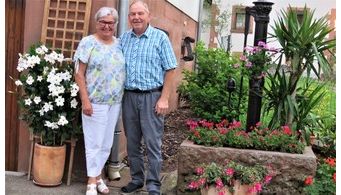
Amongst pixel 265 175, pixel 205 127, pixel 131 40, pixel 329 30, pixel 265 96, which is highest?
pixel 329 30

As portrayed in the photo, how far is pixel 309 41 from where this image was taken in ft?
16.6

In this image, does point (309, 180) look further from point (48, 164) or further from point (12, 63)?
point (12, 63)

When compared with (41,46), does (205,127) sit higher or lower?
lower

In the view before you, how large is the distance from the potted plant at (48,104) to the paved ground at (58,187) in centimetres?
9

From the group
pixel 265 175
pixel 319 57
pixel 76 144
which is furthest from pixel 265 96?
pixel 76 144

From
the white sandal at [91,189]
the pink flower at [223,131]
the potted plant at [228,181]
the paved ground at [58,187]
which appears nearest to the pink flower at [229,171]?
the potted plant at [228,181]

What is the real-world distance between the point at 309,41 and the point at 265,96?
764 mm

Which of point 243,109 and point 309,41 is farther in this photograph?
point 243,109

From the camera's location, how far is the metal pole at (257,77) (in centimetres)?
514

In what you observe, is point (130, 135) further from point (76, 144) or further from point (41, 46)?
point (41, 46)

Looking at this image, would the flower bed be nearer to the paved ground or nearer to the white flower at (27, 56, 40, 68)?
the paved ground

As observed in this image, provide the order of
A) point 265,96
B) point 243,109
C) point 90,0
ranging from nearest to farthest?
point 90,0 → point 265,96 → point 243,109

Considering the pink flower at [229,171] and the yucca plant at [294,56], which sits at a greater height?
the yucca plant at [294,56]

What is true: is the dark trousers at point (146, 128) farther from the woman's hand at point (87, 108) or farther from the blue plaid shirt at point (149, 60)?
the woman's hand at point (87, 108)
